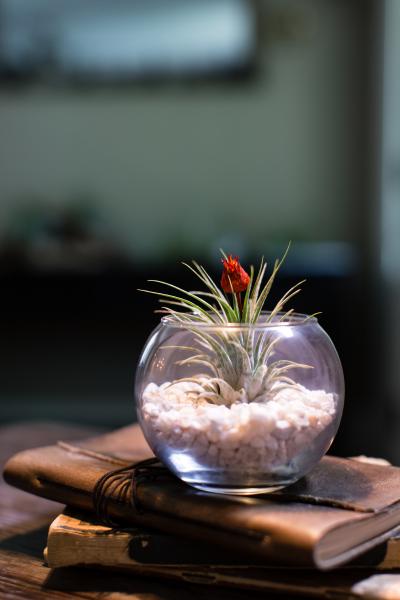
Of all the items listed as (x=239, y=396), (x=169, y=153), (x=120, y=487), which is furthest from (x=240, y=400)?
(x=169, y=153)

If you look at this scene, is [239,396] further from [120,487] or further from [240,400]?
[120,487]

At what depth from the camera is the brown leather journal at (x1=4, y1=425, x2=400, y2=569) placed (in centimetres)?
57

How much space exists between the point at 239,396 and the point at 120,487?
0.42 feet

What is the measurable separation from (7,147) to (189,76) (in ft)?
2.71

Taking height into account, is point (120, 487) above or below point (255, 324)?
below

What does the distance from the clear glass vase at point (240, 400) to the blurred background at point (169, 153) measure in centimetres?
252

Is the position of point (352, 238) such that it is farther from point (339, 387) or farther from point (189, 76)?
point (339, 387)

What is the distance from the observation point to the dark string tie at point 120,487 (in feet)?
2.19

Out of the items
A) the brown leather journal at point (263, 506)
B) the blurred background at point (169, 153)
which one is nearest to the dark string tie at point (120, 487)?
the brown leather journal at point (263, 506)

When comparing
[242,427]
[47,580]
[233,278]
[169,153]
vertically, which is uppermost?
[169,153]

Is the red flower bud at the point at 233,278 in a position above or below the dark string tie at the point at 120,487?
above

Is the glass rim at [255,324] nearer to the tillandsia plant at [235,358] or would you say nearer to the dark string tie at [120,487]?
the tillandsia plant at [235,358]

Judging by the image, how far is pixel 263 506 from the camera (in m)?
0.61

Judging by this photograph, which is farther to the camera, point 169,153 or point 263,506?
point 169,153
